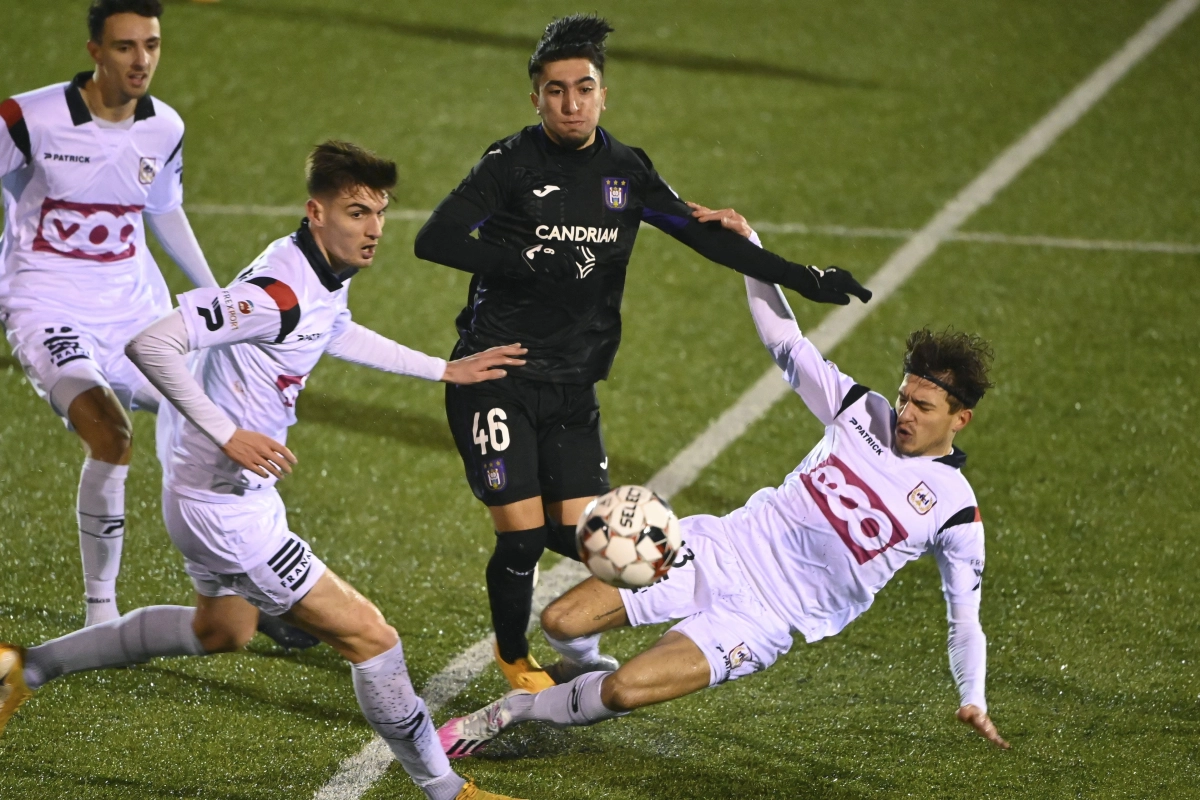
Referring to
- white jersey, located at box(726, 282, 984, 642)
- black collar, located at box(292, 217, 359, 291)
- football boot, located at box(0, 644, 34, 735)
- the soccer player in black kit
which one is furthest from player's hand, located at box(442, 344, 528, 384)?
football boot, located at box(0, 644, 34, 735)

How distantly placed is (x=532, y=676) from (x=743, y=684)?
33.8 inches

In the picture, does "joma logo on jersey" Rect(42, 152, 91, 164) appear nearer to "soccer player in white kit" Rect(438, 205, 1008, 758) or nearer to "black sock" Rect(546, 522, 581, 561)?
"black sock" Rect(546, 522, 581, 561)

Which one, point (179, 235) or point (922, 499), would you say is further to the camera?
point (179, 235)

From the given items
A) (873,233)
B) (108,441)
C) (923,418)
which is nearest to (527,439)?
(923,418)

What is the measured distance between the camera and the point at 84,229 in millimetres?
5531

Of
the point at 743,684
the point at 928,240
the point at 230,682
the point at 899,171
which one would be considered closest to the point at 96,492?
the point at 230,682

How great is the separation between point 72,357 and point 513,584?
1.84 meters

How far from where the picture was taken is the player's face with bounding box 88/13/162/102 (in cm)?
522

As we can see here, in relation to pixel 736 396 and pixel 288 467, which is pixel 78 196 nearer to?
pixel 288 467

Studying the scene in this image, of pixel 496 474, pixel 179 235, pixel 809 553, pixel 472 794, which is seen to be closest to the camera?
pixel 472 794

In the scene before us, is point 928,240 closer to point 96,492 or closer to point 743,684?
point 743,684

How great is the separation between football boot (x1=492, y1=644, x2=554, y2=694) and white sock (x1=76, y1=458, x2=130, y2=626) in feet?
4.88

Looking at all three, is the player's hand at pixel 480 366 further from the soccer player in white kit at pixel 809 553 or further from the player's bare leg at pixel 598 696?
the player's bare leg at pixel 598 696

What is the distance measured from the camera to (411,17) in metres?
12.4
